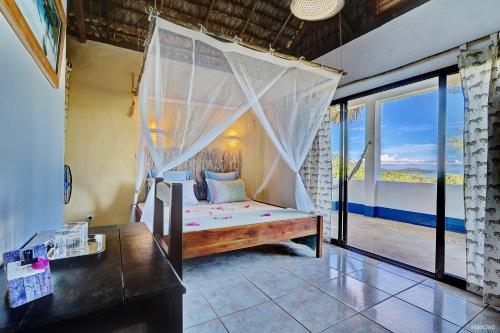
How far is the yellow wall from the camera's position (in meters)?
3.23

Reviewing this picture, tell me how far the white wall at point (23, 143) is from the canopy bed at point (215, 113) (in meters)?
0.61

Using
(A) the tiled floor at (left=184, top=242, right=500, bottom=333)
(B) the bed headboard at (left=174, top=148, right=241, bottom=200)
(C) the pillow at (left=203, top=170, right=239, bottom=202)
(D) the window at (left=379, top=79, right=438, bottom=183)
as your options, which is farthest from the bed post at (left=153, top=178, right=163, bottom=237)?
(D) the window at (left=379, top=79, right=438, bottom=183)

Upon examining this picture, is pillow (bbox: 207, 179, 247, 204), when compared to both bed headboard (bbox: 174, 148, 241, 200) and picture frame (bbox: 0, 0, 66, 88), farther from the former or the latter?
picture frame (bbox: 0, 0, 66, 88)

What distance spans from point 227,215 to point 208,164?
1.57 meters

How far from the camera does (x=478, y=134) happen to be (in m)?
2.10

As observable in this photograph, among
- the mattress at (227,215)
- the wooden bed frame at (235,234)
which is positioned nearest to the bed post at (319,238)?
the wooden bed frame at (235,234)

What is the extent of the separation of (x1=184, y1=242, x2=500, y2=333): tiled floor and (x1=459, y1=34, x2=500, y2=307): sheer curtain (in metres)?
0.28

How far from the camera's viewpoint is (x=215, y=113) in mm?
2318

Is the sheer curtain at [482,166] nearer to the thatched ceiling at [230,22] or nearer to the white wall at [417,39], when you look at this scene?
the white wall at [417,39]

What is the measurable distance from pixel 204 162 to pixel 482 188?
362 cm

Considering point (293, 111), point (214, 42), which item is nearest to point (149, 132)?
point (214, 42)

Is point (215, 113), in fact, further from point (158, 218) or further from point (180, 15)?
point (180, 15)

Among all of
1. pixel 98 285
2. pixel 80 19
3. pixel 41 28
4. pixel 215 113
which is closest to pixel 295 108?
pixel 215 113

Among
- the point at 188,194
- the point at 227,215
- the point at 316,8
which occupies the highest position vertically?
the point at 316,8
